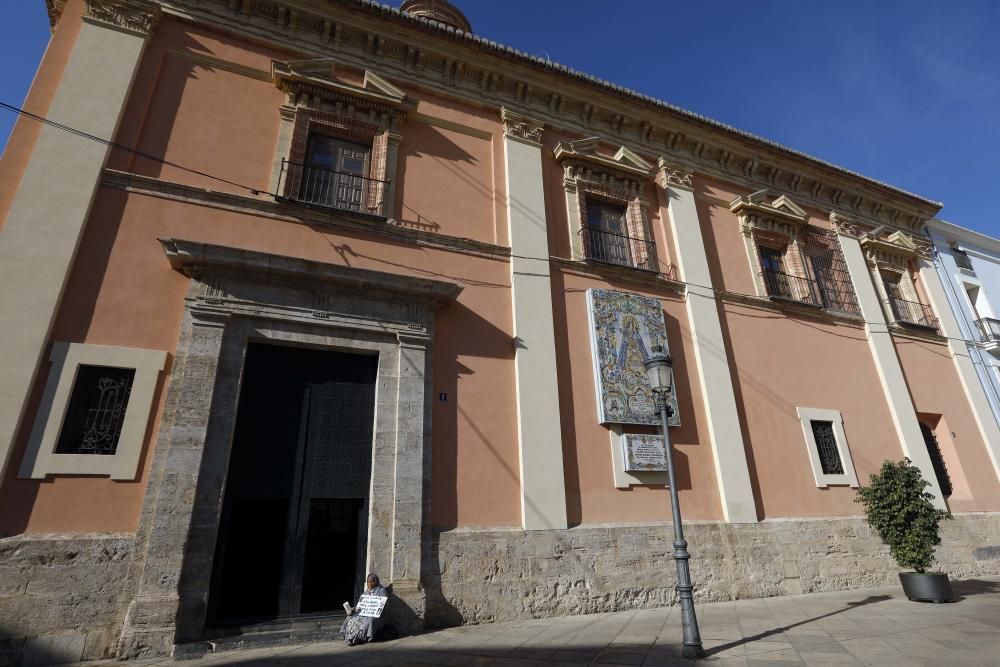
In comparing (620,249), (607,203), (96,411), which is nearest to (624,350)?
(620,249)

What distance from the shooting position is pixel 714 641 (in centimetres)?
480

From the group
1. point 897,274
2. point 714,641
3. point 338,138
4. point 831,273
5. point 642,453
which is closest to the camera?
point 714,641

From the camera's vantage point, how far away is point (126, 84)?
642cm

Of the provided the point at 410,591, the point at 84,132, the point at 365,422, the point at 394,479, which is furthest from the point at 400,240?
the point at 410,591

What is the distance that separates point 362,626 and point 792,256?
34.3ft

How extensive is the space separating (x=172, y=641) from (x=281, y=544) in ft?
3.85

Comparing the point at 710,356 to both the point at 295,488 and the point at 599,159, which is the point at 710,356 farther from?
the point at 295,488

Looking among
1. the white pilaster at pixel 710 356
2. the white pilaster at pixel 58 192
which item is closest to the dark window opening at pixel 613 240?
the white pilaster at pixel 710 356

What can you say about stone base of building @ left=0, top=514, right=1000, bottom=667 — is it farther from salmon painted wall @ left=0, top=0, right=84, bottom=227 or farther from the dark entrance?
salmon painted wall @ left=0, top=0, right=84, bottom=227

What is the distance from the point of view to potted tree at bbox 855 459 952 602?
22.3 feet

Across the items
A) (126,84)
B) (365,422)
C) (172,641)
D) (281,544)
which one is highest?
(126,84)

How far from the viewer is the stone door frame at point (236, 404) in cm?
472

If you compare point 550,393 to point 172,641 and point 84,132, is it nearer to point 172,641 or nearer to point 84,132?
point 172,641

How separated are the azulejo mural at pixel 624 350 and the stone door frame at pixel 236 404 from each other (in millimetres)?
2430
